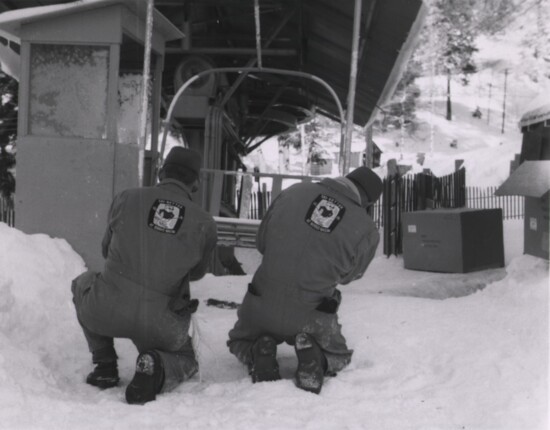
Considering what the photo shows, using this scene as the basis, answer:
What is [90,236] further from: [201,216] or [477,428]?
[477,428]

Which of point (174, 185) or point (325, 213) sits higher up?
point (174, 185)

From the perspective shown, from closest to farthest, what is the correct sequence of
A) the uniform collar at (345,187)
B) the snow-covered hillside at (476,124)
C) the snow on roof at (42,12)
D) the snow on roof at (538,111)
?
the uniform collar at (345,187) < the snow on roof at (42,12) < the snow on roof at (538,111) < the snow-covered hillside at (476,124)

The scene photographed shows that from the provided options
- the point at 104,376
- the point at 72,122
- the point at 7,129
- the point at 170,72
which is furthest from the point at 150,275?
the point at 7,129

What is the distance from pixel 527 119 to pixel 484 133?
141ft

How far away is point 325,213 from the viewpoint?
367 cm

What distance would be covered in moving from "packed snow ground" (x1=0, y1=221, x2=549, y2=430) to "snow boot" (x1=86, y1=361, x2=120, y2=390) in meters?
0.06

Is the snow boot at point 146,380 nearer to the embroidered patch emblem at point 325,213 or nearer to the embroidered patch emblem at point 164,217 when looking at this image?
the embroidered patch emblem at point 164,217

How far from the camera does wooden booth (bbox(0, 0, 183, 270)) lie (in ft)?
20.4

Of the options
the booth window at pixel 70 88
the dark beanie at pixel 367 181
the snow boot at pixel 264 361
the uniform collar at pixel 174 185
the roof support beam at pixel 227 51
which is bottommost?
the snow boot at pixel 264 361

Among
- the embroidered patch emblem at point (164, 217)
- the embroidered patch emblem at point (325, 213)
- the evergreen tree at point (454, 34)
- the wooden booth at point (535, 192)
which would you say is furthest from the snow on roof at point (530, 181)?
the evergreen tree at point (454, 34)

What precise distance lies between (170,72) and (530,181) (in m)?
8.17

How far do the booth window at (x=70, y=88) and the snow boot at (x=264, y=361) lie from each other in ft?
11.6

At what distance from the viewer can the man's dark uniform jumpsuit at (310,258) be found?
365 centimetres

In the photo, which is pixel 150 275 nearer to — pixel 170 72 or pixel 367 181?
pixel 367 181
